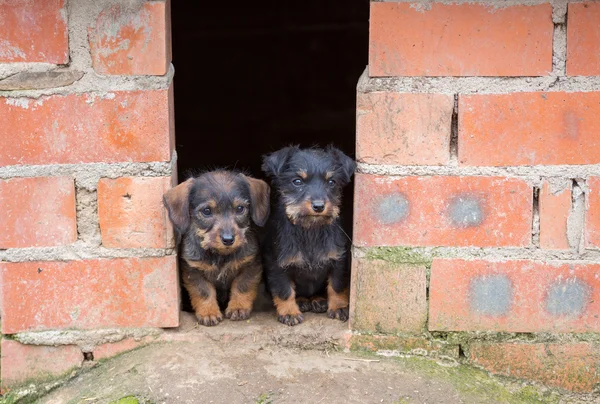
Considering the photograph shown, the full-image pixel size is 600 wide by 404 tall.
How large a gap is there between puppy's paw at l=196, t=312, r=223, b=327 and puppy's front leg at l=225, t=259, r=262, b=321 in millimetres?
89

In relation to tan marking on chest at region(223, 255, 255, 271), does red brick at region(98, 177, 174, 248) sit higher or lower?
higher

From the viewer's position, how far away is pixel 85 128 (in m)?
3.36

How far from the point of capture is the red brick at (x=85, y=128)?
333 cm

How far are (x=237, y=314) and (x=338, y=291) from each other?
560mm

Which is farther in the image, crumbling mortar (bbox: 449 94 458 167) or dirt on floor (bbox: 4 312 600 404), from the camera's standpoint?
crumbling mortar (bbox: 449 94 458 167)

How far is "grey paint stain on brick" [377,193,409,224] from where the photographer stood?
3.39 meters

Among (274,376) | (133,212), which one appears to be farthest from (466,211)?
(133,212)

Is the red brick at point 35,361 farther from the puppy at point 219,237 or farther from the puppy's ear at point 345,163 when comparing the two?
the puppy's ear at point 345,163

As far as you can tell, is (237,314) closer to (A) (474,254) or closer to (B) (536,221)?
(A) (474,254)

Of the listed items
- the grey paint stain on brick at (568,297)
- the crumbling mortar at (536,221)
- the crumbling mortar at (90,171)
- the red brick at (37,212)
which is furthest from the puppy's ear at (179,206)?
the grey paint stain on brick at (568,297)

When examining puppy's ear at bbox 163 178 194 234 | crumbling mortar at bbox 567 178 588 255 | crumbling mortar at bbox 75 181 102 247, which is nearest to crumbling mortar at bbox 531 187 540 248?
crumbling mortar at bbox 567 178 588 255

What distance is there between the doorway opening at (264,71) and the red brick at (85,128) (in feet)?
13.2

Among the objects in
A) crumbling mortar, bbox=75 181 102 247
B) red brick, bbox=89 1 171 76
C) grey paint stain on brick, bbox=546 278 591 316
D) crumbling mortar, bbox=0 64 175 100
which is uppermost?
red brick, bbox=89 1 171 76

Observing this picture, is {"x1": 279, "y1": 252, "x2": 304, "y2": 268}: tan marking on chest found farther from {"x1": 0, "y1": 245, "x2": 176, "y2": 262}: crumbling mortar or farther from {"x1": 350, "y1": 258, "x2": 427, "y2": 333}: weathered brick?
{"x1": 0, "y1": 245, "x2": 176, "y2": 262}: crumbling mortar
